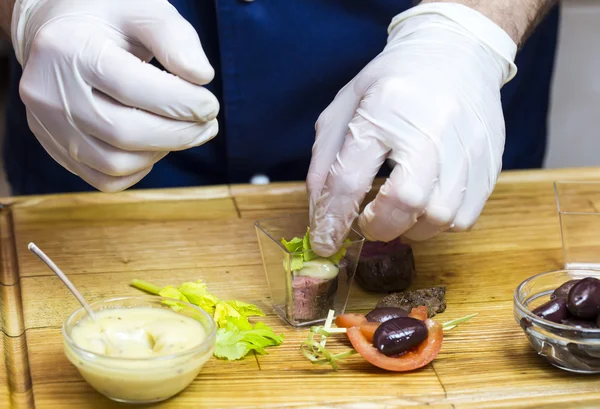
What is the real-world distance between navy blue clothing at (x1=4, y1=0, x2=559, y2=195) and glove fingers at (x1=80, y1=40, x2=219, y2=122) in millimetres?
599

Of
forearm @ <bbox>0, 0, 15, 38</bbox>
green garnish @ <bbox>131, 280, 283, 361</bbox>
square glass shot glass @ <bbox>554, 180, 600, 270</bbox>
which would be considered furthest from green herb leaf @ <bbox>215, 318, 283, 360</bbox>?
forearm @ <bbox>0, 0, 15, 38</bbox>

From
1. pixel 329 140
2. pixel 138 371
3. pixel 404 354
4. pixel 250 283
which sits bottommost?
pixel 250 283

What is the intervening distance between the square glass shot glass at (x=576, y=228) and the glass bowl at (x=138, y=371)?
0.86 meters

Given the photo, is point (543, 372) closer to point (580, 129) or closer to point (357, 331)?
point (357, 331)

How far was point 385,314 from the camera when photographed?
1.43 meters

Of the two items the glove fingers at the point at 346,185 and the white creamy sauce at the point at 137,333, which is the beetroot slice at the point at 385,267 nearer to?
the glove fingers at the point at 346,185

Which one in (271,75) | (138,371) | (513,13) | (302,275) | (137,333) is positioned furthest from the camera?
(271,75)

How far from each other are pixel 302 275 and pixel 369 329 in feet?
0.58

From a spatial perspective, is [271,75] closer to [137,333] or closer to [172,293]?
[172,293]

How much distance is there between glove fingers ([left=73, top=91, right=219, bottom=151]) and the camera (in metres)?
1.38

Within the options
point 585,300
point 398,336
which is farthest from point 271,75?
point 585,300

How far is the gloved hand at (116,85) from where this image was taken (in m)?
1.36

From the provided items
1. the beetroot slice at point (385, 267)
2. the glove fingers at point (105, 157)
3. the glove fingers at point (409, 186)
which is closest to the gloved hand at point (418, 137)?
the glove fingers at point (409, 186)

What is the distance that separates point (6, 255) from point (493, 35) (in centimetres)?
113
